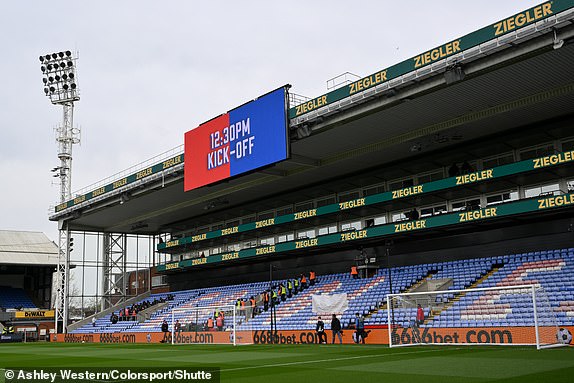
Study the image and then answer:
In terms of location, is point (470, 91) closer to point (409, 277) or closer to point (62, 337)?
point (409, 277)

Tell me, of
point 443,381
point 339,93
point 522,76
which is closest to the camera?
point 443,381

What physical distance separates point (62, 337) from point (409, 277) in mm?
35136

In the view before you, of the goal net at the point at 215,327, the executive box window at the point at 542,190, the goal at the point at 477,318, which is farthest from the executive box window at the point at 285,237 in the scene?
the goal at the point at 477,318

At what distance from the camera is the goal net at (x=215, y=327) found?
35562mm

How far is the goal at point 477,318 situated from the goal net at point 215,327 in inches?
450

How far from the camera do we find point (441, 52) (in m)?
27.2

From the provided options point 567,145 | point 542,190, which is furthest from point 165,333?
point 567,145

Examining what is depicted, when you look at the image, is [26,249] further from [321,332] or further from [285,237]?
[321,332]

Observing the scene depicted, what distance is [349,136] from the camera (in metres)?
35.4

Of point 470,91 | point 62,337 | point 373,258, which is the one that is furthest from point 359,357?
point 62,337

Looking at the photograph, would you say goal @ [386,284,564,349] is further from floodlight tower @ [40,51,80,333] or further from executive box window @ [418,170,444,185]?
floodlight tower @ [40,51,80,333]

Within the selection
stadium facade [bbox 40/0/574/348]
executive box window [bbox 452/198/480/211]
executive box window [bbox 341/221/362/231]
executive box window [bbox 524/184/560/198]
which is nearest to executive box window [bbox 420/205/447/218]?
stadium facade [bbox 40/0/574/348]

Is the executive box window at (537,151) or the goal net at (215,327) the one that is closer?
the executive box window at (537,151)

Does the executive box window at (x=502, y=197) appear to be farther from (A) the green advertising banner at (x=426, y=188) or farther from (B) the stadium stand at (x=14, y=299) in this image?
(B) the stadium stand at (x=14, y=299)
